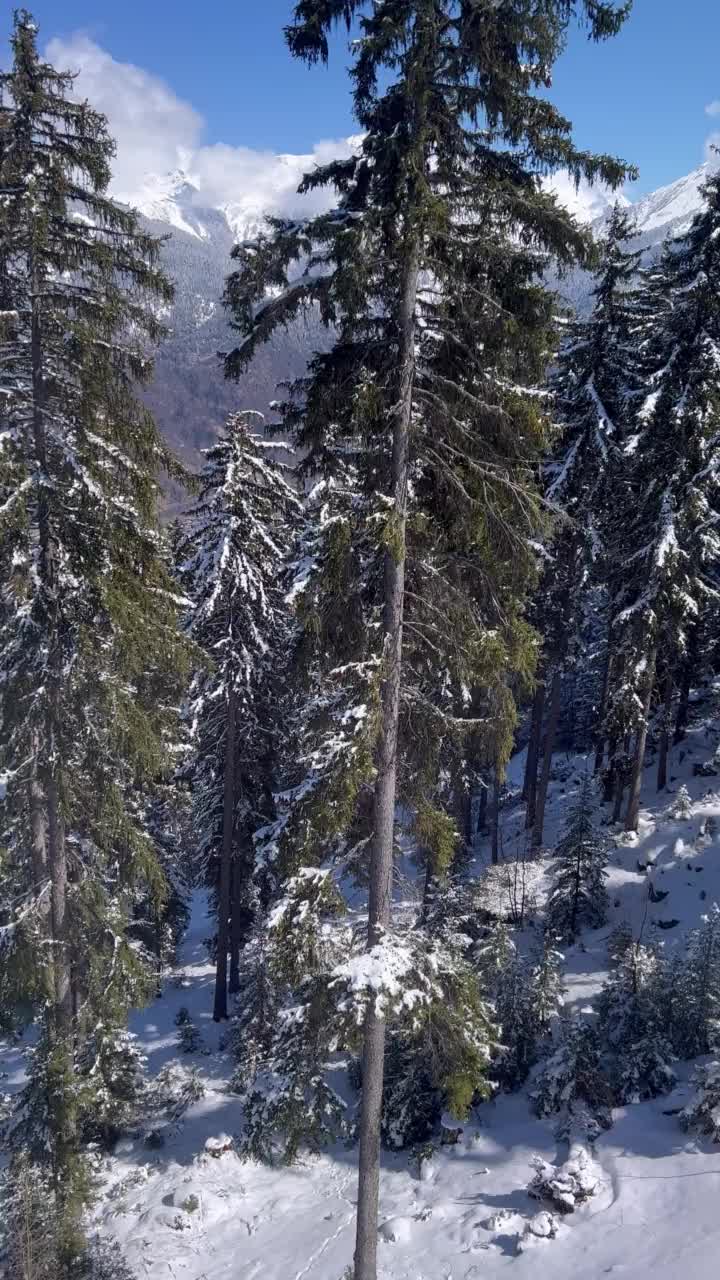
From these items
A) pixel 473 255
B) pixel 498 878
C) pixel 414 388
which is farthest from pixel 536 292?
pixel 498 878

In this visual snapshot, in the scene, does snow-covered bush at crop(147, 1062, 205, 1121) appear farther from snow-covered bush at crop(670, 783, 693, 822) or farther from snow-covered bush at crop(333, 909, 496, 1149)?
snow-covered bush at crop(670, 783, 693, 822)

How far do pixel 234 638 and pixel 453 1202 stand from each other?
1219cm

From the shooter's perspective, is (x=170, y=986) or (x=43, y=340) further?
(x=170, y=986)

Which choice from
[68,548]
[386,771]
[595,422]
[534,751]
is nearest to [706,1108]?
[386,771]

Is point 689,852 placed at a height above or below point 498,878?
above

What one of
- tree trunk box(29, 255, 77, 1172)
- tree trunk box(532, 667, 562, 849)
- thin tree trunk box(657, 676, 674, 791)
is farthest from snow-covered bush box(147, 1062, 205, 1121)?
thin tree trunk box(657, 676, 674, 791)

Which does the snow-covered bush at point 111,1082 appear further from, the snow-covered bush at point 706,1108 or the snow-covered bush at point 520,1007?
the snow-covered bush at point 706,1108

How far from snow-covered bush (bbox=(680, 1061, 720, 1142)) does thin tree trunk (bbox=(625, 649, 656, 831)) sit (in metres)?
9.25

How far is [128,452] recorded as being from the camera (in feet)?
31.5

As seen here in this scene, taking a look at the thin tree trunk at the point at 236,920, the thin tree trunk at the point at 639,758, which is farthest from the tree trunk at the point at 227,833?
the thin tree trunk at the point at 639,758

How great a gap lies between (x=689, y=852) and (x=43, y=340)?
58.7 feet

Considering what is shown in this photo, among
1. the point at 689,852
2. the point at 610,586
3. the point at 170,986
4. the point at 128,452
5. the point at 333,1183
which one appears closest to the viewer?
the point at 128,452

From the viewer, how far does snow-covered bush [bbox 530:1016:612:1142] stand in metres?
11.1

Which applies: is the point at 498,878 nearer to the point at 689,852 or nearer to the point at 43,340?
the point at 689,852
